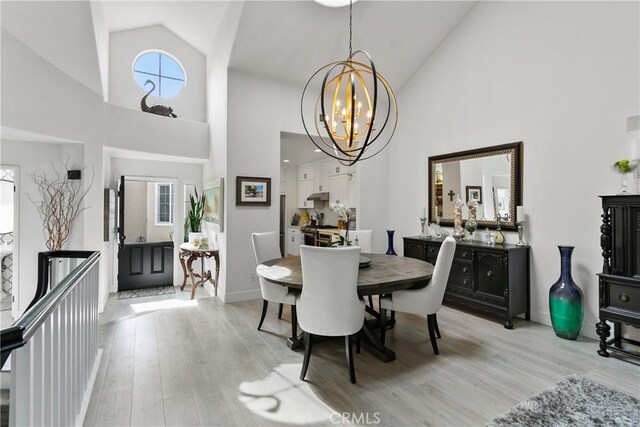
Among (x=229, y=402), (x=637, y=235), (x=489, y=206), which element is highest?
(x=489, y=206)

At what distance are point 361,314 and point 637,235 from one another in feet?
7.94

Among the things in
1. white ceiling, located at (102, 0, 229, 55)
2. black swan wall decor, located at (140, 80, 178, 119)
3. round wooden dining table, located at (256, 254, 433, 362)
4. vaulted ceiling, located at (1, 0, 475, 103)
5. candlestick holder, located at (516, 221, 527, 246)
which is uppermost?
white ceiling, located at (102, 0, 229, 55)

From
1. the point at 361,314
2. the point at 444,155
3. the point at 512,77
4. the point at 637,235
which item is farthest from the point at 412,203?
the point at 361,314

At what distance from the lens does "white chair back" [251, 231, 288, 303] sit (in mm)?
3164

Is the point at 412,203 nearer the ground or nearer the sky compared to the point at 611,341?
nearer the sky

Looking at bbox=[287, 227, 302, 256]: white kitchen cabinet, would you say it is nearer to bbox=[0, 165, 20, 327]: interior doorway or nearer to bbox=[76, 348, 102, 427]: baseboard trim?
bbox=[0, 165, 20, 327]: interior doorway

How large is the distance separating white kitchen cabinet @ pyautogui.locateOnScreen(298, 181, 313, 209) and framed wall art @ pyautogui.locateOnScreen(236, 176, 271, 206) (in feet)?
11.2

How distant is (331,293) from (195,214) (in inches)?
147

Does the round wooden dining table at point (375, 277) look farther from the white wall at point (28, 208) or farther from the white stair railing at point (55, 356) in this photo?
the white wall at point (28, 208)

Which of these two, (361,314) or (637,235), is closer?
(361,314)

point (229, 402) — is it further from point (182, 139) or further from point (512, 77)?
point (512, 77)

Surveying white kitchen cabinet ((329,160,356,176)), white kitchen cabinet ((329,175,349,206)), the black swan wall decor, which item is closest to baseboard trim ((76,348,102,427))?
the black swan wall decor

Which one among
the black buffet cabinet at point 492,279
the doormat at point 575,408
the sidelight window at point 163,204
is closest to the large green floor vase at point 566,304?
the black buffet cabinet at point 492,279

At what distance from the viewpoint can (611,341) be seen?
2918mm
